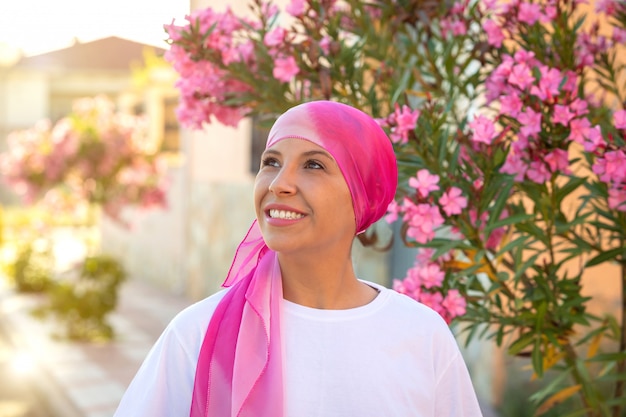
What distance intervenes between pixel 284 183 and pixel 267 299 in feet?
0.80

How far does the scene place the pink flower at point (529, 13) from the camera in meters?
3.29

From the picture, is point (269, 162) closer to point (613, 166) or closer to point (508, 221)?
point (508, 221)

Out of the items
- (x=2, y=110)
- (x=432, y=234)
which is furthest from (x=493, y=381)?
(x=2, y=110)

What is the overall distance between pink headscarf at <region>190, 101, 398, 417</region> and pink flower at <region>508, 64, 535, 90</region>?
1056mm

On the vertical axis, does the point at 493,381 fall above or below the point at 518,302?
below

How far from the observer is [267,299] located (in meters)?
1.87

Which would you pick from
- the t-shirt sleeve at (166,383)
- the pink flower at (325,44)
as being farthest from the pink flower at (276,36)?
the t-shirt sleeve at (166,383)

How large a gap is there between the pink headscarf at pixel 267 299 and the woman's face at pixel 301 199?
0.02 meters

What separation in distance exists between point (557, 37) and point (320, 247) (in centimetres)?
178

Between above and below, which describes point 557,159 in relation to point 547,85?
below

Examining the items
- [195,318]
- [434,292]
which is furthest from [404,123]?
[195,318]

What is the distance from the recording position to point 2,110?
30.3 m

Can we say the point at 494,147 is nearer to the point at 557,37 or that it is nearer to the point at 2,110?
the point at 557,37

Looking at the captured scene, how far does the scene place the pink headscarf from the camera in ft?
5.84
